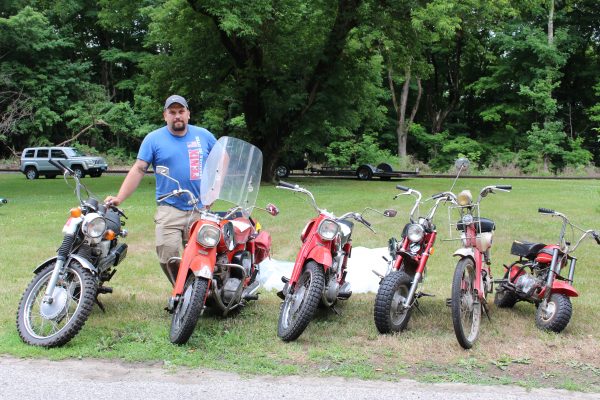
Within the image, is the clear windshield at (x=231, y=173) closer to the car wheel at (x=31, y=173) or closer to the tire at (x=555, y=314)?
the tire at (x=555, y=314)

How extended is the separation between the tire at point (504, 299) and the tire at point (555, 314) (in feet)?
1.73

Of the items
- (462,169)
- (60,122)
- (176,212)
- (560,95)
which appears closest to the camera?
(462,169)

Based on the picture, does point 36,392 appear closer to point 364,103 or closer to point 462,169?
point 462,169

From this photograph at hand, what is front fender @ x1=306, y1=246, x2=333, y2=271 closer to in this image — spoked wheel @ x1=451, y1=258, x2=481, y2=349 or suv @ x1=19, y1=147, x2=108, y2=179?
spoked wheel @ x1=451, y1=258, x2=481, y2=349

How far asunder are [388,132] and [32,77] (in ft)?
85.1

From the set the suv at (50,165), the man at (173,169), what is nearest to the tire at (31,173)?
the suv at (50,165)

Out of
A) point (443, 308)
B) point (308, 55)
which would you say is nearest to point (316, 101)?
point (308, 55)

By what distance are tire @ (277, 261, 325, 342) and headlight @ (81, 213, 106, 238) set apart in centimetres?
174

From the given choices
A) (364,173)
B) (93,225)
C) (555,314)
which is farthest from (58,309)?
(364,173)

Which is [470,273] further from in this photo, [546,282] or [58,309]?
[58,309]

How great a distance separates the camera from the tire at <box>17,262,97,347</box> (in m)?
4.84

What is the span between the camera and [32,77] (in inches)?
1704

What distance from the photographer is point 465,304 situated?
207 inches

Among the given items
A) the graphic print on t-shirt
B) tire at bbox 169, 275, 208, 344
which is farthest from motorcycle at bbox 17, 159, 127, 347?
the graphic print on t-shirt
